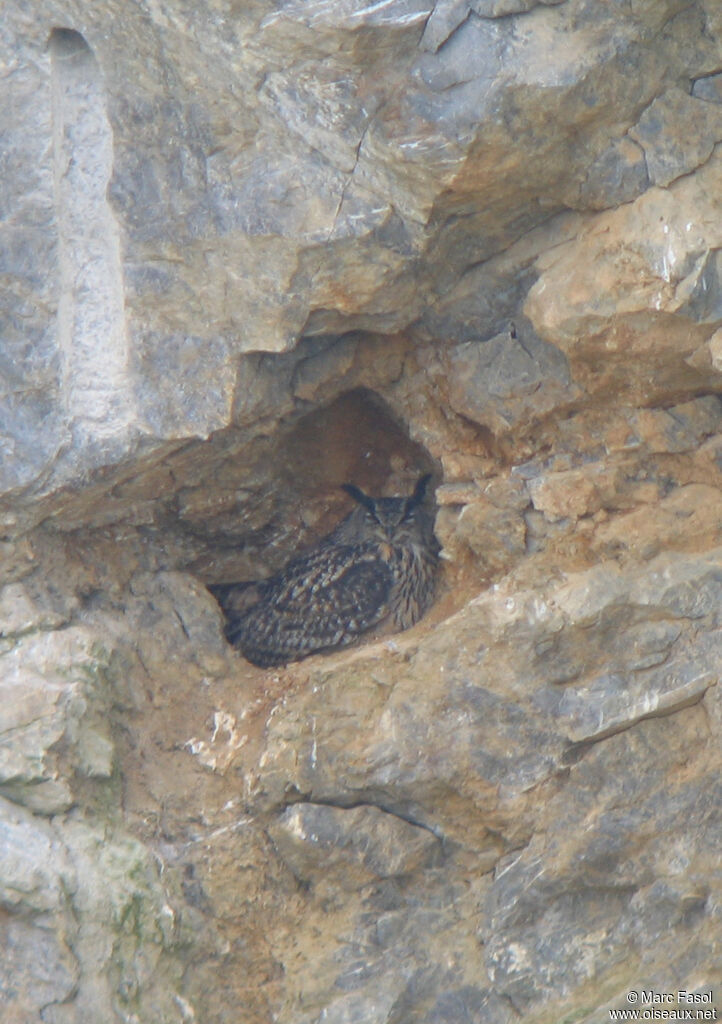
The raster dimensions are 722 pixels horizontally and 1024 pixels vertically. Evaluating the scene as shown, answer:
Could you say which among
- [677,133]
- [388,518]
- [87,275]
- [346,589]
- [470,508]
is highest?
[677,133]

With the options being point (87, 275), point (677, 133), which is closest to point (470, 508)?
point (677, 133)

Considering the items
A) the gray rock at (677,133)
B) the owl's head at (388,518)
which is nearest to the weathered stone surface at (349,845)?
the owl's head at (388,518)

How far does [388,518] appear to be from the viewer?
4.96 m

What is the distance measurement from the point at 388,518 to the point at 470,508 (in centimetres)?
99

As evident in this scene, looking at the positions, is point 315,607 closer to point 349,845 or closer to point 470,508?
point 470,508

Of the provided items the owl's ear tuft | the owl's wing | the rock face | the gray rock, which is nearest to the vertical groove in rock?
the rock face

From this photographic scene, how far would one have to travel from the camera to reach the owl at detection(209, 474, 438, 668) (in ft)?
15.2

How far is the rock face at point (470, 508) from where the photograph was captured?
10.2 feet

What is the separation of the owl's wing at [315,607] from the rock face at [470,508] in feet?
2.06

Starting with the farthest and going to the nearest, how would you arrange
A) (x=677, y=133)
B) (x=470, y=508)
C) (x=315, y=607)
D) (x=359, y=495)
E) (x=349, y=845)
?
(x=359, y=495)
(x=315, y=607)
(x=470, y=508)
(x=349, y=845)
(x=677, y=133)

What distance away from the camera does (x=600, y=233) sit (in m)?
3.34

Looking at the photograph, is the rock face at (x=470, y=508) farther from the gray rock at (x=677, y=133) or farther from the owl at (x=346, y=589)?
the owl at (x=346, y=589)

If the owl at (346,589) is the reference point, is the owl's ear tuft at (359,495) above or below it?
above

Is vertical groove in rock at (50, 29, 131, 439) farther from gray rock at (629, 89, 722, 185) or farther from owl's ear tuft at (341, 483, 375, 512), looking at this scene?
gray rock at (629, 89, 722, 185)
